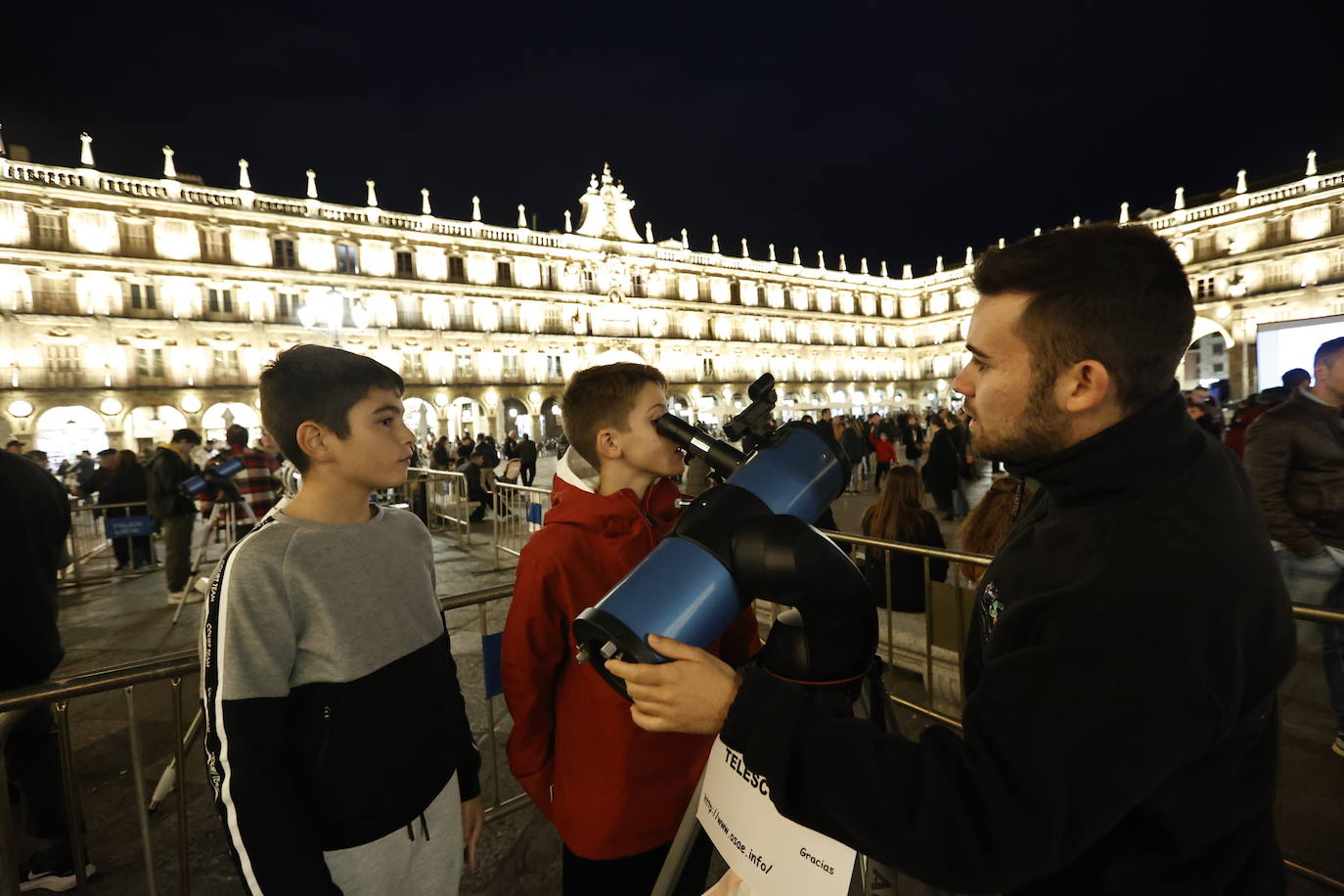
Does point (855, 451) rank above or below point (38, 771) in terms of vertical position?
above

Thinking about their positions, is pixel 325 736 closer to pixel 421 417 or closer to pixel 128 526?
pixel 128 526

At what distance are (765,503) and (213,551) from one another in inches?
432

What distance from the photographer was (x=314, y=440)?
60.7 inches

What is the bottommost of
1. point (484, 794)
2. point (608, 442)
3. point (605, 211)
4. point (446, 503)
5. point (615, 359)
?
point (484, 794)

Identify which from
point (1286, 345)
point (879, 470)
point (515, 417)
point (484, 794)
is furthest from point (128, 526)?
point (515, 417)

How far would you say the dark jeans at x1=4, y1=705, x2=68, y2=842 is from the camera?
2.39 meters

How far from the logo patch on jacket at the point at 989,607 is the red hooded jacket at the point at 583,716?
87cm

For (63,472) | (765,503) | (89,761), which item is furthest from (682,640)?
(63,472)

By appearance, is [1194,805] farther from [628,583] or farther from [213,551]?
[213,551]

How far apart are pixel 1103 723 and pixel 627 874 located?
4.61ft

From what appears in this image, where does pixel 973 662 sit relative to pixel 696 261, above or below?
below

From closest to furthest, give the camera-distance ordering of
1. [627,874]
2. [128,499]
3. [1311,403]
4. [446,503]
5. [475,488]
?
[627,874], [1311,403], [128,499], [446,503], [475,488]

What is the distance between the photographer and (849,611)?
3.29ft

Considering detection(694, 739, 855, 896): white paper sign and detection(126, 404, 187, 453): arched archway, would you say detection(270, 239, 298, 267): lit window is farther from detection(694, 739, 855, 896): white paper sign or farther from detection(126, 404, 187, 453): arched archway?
detection(694, 739, 855, 896): white paper sign
